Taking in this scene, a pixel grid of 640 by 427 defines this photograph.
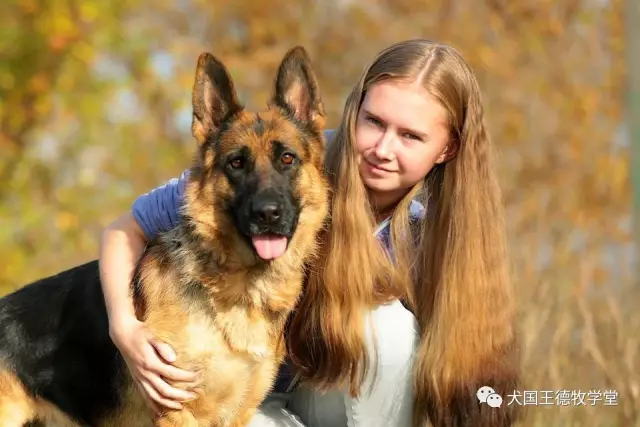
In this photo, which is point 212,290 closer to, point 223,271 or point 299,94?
point 223,271

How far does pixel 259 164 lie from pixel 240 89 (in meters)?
6.31

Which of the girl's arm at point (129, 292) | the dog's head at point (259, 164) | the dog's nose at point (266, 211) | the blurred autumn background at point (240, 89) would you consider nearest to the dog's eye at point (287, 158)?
the dog's head at point (259, 164)

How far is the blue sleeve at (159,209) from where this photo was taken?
2908 millimetres

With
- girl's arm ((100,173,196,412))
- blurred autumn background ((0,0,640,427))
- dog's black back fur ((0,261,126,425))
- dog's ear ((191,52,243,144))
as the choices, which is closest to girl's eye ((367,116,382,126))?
dog's ear ((191,52,243,144))

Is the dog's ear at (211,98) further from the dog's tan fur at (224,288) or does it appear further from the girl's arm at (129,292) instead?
the girl's arm at (129,292)

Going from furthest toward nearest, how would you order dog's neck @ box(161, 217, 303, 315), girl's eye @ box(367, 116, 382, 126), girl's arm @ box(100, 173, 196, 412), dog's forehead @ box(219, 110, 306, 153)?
girl's eye @ box(367, 116, 382, 126) < dog's forehead @ box(219, 110, 306, 153) < dog's neck @ box(161, 217, 303, 315) < girl's arm @ box(100, 173, 196, 412)

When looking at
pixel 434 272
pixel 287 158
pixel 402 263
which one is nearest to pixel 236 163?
pixel 287 158

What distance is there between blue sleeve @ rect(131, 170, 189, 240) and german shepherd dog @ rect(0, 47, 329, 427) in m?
0.09

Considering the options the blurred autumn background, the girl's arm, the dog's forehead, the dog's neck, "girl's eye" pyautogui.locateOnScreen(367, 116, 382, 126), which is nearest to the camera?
the girl's arm

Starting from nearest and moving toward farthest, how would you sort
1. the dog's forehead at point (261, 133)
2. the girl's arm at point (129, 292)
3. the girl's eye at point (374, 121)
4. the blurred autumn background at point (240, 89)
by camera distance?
the girl's arm at point (129, 292), the dog's forehead at point (261, 133), the girl's eye at point (374, 121), the blurred autumn background at point (240, 89)

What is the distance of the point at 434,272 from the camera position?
306 cm

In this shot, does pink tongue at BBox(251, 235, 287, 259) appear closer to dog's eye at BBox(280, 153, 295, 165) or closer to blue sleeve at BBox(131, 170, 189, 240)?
dog's eye at BBox(280, 153, 295, 165)

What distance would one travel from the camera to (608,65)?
25.5 feet

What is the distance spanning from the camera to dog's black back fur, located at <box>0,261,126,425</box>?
2.85 meters
